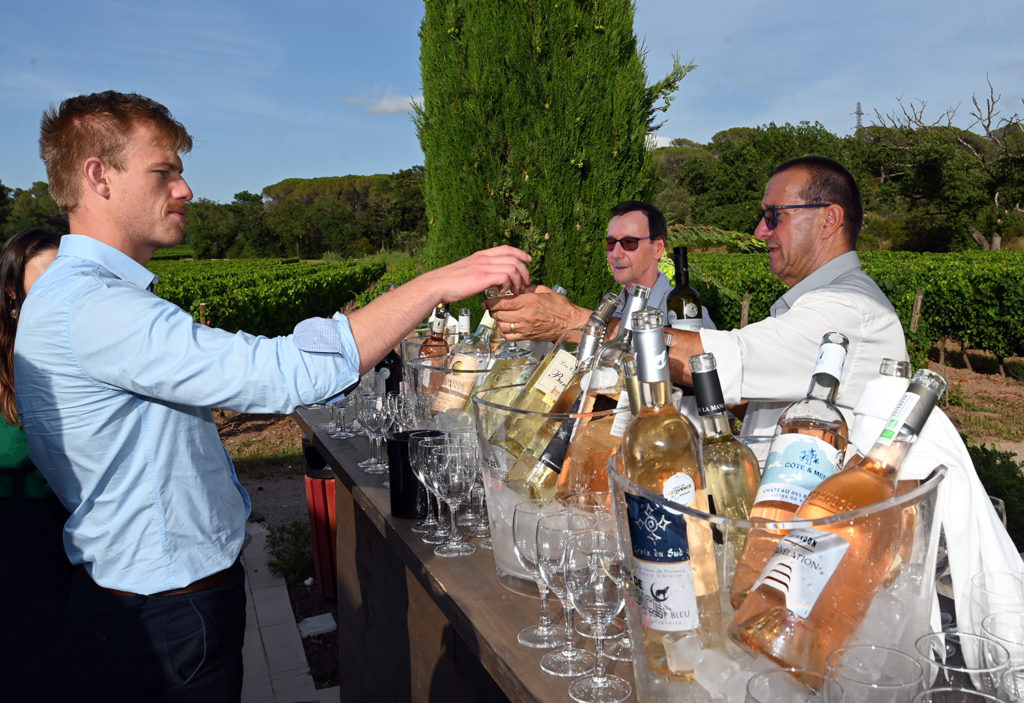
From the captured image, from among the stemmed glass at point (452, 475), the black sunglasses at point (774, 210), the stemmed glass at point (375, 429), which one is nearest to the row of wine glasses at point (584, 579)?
the stemmed glass at point (452, 475)

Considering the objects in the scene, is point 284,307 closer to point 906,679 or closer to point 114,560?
point 114,560

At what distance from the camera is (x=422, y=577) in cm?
161

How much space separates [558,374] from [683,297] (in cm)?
188

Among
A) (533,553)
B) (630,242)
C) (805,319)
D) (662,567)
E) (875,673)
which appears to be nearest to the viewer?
(875,673)

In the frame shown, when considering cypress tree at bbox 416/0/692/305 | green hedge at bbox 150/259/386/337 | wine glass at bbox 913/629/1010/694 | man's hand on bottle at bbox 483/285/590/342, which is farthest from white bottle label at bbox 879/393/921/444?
green hedge at bbox 150/259/386/337

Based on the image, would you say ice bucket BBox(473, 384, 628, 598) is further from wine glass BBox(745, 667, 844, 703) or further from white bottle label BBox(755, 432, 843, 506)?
wine glass BBox(745, 667, 844, 703)

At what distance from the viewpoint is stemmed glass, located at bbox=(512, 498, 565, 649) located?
124 cm

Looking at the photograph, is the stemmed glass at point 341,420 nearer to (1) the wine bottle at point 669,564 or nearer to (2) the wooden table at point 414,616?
(2) the wooden table at point 414,616

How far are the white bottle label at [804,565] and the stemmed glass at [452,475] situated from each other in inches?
38.7

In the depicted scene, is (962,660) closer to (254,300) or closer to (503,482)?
(503,482)

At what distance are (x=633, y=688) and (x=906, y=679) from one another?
44cm

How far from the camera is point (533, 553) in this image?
4.08ft

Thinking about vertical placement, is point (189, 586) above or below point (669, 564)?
below

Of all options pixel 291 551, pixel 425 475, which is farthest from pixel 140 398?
pixel 291 551
